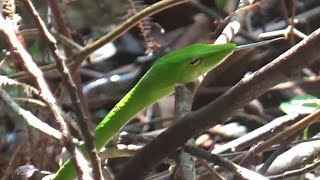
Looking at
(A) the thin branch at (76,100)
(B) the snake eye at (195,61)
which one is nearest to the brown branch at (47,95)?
(A) the thin branch at (76,100)

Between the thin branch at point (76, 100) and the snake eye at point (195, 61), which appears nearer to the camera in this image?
the thin branch at point (76, 100)

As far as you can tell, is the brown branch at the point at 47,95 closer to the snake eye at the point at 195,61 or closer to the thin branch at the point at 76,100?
the thin branch at the point at 76,100

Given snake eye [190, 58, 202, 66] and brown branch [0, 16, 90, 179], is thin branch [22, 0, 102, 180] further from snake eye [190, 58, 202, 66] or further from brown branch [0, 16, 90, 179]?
snake eye [190, 58, 202, 66]

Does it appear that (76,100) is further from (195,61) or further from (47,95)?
(195,61)

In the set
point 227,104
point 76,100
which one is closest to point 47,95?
point 76,100

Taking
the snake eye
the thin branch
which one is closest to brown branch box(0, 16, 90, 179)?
the thin branch

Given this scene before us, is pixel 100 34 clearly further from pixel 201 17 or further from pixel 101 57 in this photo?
pixel 201 17

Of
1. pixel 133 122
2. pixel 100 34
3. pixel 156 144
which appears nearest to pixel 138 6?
pixel 100 34

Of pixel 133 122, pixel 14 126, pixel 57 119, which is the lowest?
pixel 133 122
